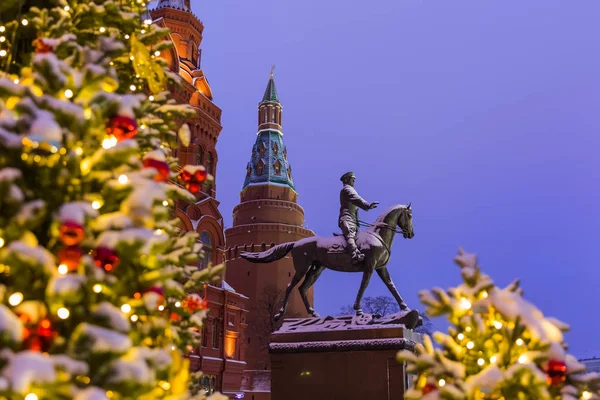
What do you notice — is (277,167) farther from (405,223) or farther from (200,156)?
(405,223)

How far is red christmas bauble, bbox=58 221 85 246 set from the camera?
355 cm

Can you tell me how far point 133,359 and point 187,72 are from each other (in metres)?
38.0

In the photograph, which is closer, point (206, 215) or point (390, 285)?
point (390, 285)

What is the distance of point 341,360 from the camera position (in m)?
11.4

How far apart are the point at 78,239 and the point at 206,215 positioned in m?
32.3

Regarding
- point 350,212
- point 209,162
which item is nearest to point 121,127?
point 350,212

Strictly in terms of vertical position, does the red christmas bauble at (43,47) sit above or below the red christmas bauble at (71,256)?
above

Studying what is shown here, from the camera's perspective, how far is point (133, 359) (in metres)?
3.38

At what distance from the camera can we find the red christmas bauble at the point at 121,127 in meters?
4.14

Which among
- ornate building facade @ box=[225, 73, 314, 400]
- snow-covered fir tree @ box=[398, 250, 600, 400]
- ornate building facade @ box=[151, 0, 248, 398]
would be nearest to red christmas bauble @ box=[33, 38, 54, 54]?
Answer: snow-covered fir tree @ box=[398, 250, 600, 400]

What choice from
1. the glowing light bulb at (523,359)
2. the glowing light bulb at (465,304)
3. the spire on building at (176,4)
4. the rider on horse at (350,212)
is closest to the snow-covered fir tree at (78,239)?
the glowing light bulb at (465,304)

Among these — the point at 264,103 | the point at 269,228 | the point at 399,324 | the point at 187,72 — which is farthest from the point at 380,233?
the point at 264,103

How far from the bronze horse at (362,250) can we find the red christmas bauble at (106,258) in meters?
8.73

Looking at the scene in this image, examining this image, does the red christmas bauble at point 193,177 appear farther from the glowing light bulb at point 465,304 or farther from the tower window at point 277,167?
the tower window at point 277,167
